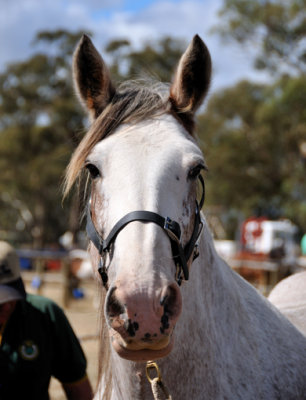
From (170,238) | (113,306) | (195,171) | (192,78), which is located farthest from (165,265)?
(192,78)

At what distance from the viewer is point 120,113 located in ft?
7.43

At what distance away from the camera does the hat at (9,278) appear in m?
2.74

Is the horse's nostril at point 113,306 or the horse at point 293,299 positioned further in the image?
the horse at point 293,299

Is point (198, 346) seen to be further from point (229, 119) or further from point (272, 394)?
point (229, 119)

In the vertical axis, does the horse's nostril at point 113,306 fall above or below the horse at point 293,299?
above

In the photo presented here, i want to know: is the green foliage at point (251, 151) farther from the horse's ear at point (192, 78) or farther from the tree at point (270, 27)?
the horse's ear at point (192, 78)

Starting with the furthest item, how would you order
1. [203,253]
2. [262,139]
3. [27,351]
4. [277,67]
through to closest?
[262,139]
[277,67]
[27,351]
[203,253]

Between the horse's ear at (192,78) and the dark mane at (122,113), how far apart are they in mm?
53

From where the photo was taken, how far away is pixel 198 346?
2.08 meters

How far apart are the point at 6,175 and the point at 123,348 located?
33618 millimetres

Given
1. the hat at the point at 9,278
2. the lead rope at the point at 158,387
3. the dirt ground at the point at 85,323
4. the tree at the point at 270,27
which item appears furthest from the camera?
the tree at the point at 270,27

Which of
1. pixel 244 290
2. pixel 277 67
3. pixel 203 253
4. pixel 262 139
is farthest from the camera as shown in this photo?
pixel 262 139

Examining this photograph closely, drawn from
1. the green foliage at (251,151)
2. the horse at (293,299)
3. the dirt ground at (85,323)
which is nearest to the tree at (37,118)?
the green foliage at (251,151)

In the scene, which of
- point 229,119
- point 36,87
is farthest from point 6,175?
point 229,119
